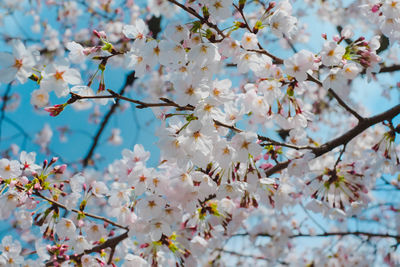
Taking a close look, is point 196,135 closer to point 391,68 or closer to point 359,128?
point 359,128

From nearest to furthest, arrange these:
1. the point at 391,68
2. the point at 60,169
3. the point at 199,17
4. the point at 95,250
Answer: the point at 199,17, the point at 60,169, the point at 95,250, the point at 391,68

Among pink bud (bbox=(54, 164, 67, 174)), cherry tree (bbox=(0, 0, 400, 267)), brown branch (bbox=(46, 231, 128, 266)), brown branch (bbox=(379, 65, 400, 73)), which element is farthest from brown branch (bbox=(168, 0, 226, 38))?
brown branch (bbox=(379, 65, 400, 73))

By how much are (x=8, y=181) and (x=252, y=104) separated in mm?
1584

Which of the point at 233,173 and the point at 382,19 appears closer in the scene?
the point at 233,173

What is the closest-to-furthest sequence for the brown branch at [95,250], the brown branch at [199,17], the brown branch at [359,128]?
1. the brown branch at [199,17]
2. the brown branch at [359,128]
3. the brown branch at [95,250]

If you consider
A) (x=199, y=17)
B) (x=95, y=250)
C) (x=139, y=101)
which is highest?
(x=199, y=17)

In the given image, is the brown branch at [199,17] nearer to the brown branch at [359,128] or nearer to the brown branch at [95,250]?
the brown branch at [359,128]

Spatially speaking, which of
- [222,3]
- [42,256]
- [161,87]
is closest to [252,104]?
[222,3]

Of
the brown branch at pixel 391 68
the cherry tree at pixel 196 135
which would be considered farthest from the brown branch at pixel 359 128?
the brown branch at pixel 391 68

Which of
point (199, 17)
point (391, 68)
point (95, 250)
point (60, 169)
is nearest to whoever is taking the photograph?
point (199, 17)

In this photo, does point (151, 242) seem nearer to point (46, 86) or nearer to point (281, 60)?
point (46, 86)

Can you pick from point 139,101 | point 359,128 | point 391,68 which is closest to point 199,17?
point 139,101

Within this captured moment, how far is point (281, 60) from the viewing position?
1.88 meters

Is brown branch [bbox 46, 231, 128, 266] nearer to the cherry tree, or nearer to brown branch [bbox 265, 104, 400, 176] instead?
the cherry tree
